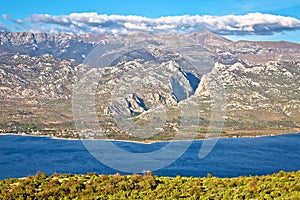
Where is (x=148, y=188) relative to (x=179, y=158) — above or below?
above

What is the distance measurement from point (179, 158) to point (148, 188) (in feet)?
295

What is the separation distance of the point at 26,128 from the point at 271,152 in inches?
4636

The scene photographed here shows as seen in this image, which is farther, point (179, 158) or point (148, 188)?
point (179, 158)

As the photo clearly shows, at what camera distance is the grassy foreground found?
18.5m

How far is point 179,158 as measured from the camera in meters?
109

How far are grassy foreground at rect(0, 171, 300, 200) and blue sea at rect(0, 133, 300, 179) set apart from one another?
205ft

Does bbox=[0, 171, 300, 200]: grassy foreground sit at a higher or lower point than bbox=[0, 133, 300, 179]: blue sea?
higher

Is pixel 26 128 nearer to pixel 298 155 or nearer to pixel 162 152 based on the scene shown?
pixel 162 152

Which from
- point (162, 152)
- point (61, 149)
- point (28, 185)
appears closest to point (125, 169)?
point (162, 152)

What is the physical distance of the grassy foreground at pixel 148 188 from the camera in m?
18.5

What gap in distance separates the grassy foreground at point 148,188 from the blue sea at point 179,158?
6260cm

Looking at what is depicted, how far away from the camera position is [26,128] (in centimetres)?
19288

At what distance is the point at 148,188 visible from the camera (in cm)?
2025

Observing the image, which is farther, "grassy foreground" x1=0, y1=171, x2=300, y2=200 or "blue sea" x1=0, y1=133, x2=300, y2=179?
"blue sea" x1=0, y1=133, x2=300, y2=179
